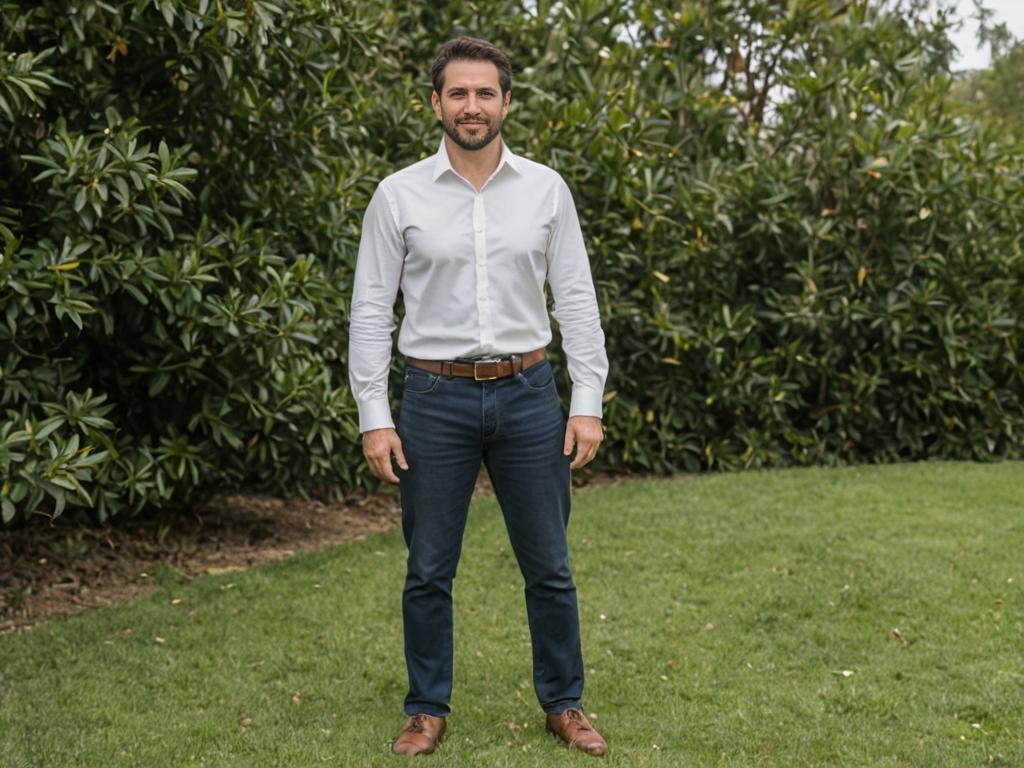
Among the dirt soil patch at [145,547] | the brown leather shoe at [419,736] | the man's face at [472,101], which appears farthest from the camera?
the dirt soil patch at [145,547]

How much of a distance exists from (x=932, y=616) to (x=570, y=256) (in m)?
2.79

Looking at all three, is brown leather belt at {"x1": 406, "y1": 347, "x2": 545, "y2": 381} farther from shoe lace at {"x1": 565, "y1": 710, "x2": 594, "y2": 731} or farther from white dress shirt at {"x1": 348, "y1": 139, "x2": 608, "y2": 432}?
shoe lace at {"x1": 565, "y1": 710, "x2": 594, "y2": 731}

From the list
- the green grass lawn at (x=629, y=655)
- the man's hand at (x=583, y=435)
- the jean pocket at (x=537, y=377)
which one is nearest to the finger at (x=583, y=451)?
the man's hand at (x=583, y=435)

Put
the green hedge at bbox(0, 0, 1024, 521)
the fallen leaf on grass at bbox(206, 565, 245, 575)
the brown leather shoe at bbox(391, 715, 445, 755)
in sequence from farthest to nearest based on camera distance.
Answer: the fallen leaf on grass at bbox(206, 565, 245, 575) → the green hedge at bbox(0, 0, 1024, 521) → the brown leather shoe at bbox(391, 715, 445, 755)

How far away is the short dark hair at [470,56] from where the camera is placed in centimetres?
345

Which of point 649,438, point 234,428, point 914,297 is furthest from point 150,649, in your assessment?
point 914,297

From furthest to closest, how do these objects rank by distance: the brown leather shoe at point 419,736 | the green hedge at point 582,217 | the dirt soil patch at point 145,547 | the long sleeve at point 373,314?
the dirt soil patch at point 145,547 < the green hedge at point 582,217 < the brown leather shoe at point 419,736 < the long sleeve at point 373,314

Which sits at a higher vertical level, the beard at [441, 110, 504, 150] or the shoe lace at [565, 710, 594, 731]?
the beard at [441, 110, 504, 150]

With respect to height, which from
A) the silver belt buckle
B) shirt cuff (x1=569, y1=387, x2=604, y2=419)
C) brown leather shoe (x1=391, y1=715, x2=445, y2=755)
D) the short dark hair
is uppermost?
the short dark hair

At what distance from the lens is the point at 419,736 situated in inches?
150

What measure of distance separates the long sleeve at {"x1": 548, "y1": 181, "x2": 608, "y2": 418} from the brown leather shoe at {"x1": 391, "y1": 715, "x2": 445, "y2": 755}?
1.10 m

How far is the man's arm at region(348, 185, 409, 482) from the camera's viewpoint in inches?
140

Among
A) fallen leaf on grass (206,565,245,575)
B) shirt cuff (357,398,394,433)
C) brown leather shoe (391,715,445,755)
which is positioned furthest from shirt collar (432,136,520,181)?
fallen leaf on grass (206,565,245,575)

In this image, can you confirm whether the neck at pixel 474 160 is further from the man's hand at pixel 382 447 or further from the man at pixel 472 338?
the man's hand at pixel 382 447
